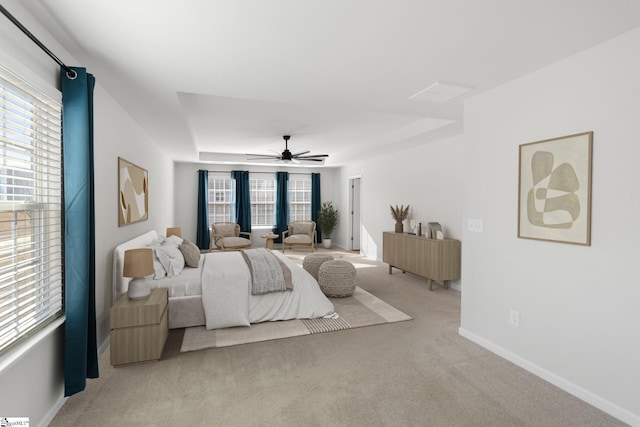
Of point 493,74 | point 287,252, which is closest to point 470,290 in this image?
point 493,74

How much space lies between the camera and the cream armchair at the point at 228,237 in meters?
8.09

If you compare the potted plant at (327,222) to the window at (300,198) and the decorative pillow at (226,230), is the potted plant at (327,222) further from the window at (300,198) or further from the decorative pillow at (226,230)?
the decorative pillow at (226,230)

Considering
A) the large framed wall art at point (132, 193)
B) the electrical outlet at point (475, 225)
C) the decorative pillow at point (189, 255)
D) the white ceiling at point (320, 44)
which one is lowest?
the decorative pillow at point (189, 255)

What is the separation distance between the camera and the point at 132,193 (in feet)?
13.6

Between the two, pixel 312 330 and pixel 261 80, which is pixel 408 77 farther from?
pixel 312 330

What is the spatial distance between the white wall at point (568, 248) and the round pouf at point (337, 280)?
1.75 m

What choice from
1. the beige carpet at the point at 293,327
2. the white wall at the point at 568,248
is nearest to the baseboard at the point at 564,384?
the white wall at the point at 568,248

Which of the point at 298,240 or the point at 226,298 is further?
the point at 298,240

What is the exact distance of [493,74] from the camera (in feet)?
9.23

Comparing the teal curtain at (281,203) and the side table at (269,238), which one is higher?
the teal curtain at (281,203)

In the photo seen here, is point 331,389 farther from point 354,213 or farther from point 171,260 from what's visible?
point 354,213

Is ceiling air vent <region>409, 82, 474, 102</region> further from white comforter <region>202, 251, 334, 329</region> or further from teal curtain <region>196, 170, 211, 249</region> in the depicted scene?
teal curtain <region>196, 170, 211, 249</region>

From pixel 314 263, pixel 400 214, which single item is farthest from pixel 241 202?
pixel 400 214

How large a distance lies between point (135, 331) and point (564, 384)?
11.2 feet
